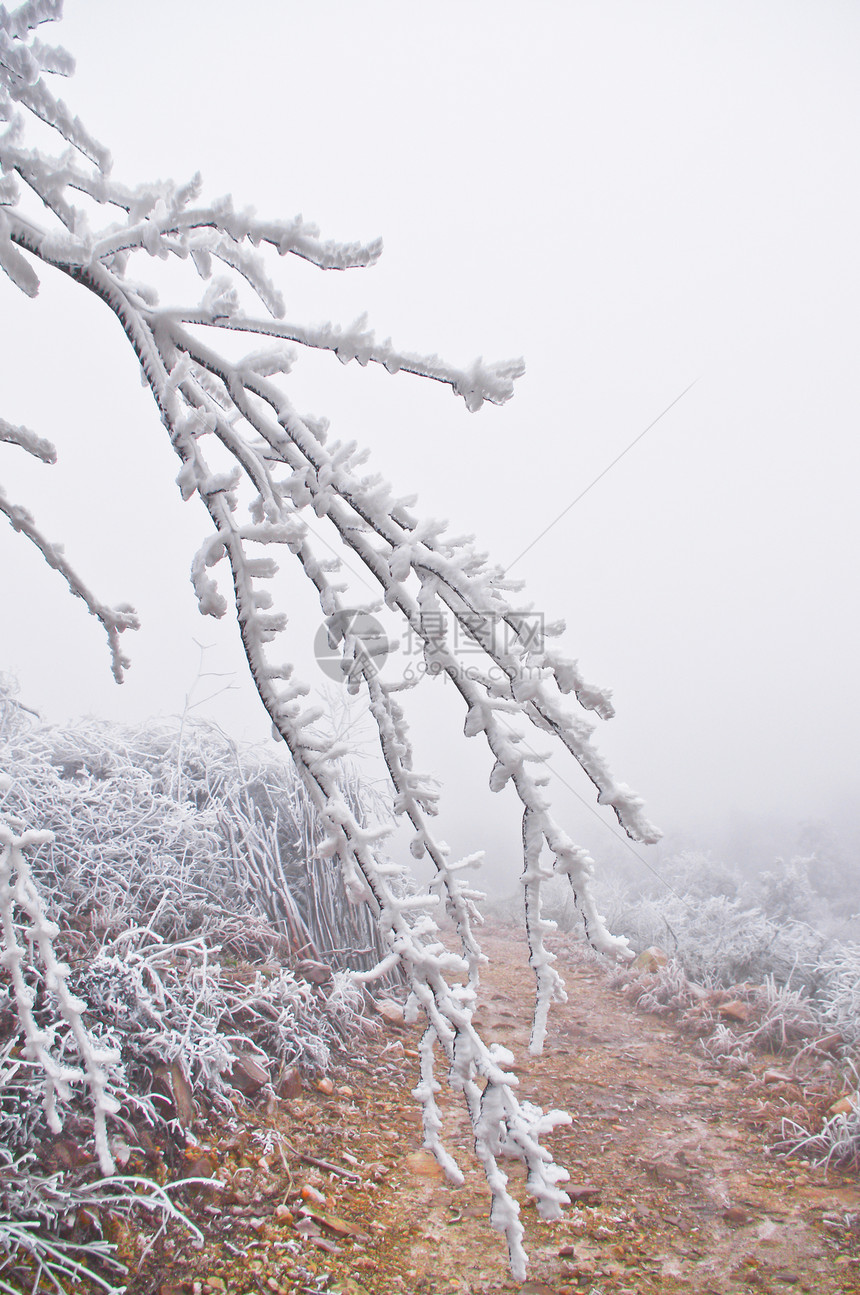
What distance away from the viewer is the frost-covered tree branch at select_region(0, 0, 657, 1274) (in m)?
0.90

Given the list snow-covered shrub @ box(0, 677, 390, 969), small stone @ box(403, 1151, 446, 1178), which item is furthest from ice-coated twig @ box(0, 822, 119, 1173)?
small stone @ box(403, 1151, 446, 1178)

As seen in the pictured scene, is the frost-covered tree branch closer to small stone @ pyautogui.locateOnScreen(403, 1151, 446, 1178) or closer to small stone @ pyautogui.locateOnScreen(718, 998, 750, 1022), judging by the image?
small stone @ pyautogui.locateOnScreen(403, 1151, 446, 1178)

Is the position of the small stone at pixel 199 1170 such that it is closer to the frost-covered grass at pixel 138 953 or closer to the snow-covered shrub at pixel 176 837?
the frost-covered grass at pixel 138 953

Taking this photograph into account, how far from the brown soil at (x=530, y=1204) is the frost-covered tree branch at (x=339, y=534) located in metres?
1.30

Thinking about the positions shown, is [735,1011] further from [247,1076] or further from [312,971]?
[247,1076]

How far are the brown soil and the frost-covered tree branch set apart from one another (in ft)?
4.28

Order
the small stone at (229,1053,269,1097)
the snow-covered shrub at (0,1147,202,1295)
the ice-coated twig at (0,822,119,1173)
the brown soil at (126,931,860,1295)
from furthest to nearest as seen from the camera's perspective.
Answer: the small stone at (229,1053,269,1097)
the brown soil at (126,931,860,1295)
the snow-covered shrub at (0,1147,202,1295)
the ice-coated twig at (0,822,119,1173)

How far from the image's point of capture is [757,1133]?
2.94 meters

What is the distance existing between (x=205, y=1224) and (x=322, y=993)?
1.36 meters

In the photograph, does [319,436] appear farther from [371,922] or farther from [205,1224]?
[371,922]

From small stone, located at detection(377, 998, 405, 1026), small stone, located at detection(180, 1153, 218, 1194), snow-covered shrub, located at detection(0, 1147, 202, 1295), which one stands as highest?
small stone, located at detection(377, 998, 405, 1026)

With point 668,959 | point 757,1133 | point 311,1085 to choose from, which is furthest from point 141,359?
point 668,959

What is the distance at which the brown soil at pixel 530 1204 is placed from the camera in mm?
1898

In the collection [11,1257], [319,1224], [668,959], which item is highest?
[668,959]
